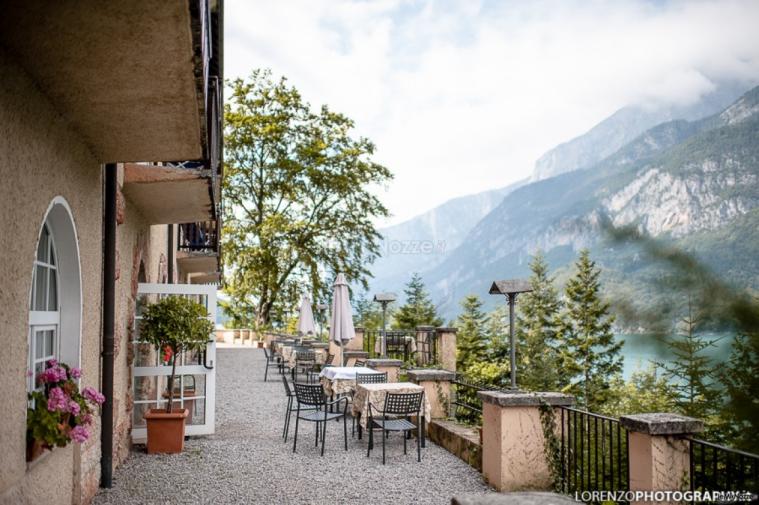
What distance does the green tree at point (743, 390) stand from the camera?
0.61 metres

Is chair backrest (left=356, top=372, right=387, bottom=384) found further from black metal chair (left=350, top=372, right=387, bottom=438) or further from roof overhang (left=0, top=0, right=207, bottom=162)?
roof overhang (left=0, top=0, right=207, bottom=162)

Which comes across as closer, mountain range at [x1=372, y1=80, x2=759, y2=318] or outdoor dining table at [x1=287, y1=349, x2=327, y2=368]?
mountain range at [x1=372, y1=80, x2=759, y2=318]

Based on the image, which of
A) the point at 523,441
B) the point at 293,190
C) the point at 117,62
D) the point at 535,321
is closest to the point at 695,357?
the point at 117,62

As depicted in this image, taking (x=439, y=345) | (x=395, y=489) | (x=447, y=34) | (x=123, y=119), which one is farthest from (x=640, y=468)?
(x=447, y=34)

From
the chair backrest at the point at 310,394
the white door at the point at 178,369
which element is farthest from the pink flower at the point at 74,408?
the chair backrest at the point at 310,394

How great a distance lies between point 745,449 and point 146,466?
7.25m

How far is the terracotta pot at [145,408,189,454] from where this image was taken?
298 inches

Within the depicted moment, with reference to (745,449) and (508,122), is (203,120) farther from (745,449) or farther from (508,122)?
(508,122)

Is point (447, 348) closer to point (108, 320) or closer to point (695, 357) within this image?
point (108, 320)

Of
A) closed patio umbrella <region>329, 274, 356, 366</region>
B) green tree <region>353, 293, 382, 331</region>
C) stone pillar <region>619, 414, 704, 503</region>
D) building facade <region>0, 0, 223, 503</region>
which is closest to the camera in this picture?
building facade <region>0, 0, 223, 503</region>

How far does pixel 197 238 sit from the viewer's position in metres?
14.9

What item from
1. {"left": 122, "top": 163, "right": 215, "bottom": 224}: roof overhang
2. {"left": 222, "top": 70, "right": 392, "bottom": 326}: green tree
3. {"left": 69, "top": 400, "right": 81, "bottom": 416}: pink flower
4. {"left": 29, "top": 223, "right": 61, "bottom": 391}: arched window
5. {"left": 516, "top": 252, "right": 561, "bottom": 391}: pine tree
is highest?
{"left": 222, "top": 70, "right": 392, "bottom": 326}: green tree

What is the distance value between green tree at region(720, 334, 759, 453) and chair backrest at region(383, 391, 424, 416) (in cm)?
713

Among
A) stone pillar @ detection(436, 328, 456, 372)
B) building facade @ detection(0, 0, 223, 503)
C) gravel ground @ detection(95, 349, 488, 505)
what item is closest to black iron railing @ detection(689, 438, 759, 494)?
gravel ground @ detection(95, 349, 488, 505)
